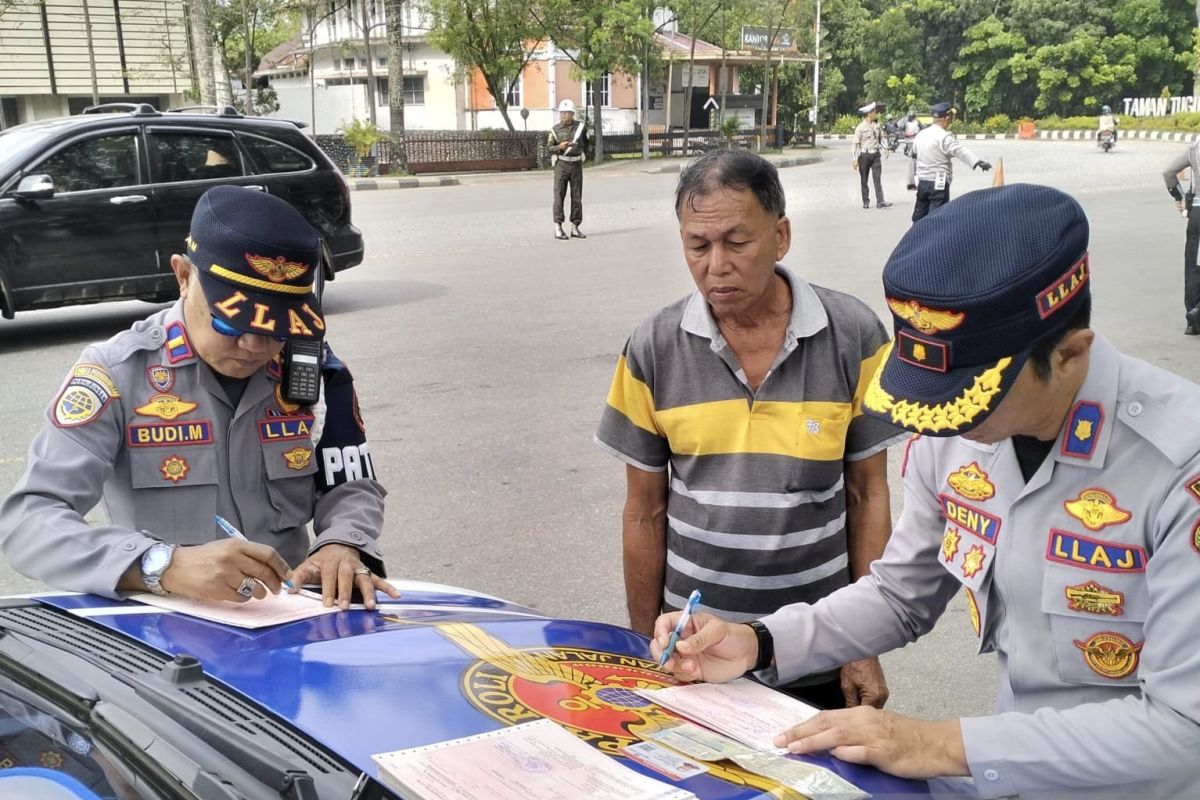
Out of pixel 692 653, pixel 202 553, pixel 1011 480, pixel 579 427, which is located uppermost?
pixel 1011 480

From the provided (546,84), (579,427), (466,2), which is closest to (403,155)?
(466,2)

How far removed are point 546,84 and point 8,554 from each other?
3962cm

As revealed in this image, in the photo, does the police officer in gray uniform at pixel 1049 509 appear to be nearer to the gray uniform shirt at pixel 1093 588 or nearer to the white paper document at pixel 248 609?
the gray uniform shirt at pixel 1093 588

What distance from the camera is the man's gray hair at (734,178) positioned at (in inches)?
96.6

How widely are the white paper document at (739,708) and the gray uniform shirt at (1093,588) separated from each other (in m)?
0.28

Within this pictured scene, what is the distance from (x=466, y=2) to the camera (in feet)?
106

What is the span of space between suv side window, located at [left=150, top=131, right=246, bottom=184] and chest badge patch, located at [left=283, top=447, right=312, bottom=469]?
7.30 m

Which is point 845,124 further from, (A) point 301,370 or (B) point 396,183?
(A) point 301,370

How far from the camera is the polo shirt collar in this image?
2436mm

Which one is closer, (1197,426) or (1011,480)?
(1197,426)

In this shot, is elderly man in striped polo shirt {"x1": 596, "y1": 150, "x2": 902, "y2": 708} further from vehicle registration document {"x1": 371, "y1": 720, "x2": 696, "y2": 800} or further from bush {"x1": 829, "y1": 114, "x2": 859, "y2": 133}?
bush {"x1": 829, "y1": 114, "x2": 859, "y2": 133}

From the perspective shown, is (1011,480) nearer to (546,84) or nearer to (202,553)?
(202,553)

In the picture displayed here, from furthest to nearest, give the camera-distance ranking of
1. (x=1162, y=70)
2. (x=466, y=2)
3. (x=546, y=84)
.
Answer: (x=1162, y=70), (x=546, y=84), (x=466, y=2)

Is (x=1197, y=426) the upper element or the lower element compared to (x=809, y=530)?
upper
